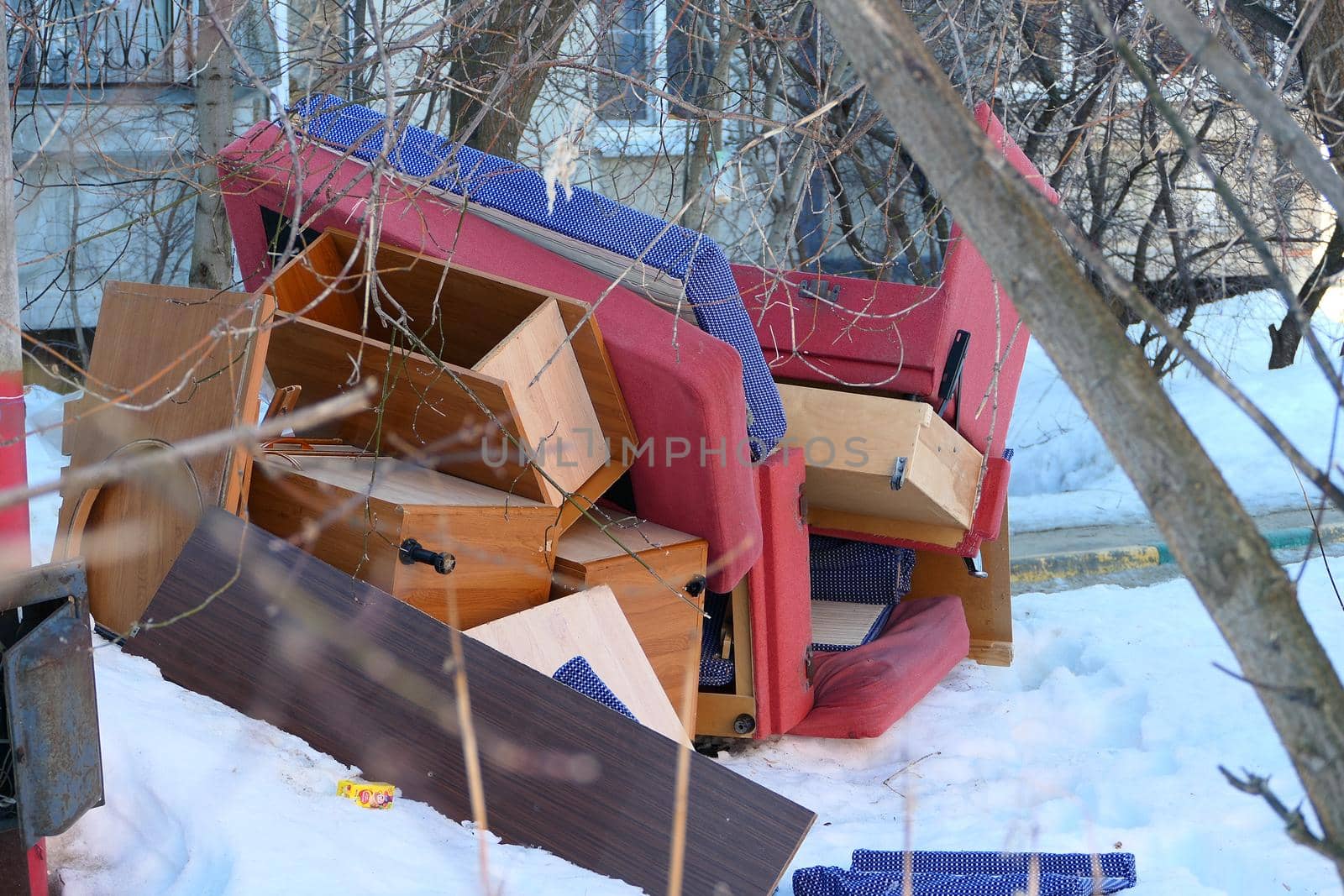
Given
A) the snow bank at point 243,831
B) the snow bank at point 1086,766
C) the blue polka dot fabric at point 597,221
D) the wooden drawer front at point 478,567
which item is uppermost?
the blue polka dot fabric at point 597,221

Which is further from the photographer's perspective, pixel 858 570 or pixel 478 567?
pixel 858 570

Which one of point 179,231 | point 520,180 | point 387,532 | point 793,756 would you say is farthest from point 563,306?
point 179,231

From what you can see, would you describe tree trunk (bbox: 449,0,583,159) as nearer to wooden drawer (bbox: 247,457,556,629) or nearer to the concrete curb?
wooden drawer (bbox: 247,457,556,629)

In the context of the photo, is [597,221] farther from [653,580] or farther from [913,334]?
[913,334]

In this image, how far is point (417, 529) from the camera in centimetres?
286

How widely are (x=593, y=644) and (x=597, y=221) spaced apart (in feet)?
3.71

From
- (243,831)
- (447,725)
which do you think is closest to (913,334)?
(447,725)

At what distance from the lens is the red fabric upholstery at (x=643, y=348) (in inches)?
123

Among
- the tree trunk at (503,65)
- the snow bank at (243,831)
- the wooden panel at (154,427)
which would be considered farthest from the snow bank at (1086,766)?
the tree trunk at (503,65)

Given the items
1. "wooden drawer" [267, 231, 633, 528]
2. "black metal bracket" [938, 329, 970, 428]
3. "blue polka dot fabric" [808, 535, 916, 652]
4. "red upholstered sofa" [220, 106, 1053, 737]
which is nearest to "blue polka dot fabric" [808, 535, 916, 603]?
"blue polka dot fabric" [808, 535, 916, 652]

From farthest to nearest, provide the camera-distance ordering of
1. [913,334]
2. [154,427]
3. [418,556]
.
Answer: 1. [913,334]
2. [154,427]
3. [418,556]

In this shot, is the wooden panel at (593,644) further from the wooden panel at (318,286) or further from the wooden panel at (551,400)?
the wooden panel at (318,286)

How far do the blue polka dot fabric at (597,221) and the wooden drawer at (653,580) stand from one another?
39 centimetres

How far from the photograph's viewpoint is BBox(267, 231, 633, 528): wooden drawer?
9.87ft
